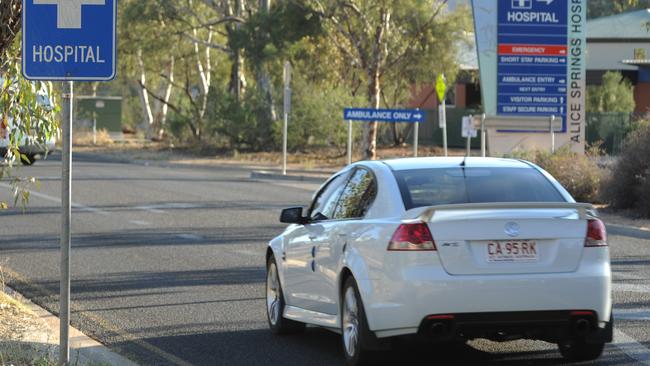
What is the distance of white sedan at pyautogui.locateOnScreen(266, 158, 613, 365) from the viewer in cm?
780

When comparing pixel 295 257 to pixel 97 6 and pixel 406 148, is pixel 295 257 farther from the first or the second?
pixel 406 148

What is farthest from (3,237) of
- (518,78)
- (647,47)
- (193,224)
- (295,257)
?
(647,47)

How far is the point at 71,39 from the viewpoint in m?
7.21

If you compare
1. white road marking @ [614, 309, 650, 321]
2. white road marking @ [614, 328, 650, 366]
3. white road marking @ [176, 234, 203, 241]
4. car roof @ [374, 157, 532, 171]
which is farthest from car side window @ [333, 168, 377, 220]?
Result: white road marking @ [176, 234, 203, 241]

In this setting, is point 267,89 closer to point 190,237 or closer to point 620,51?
point 620,51

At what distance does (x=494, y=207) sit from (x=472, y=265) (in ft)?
1.37

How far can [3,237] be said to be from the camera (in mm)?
17875

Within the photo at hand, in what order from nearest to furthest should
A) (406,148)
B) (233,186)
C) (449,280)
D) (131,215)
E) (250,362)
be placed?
(449,280) < (250,362) < (131,215) < (233,186) < (406,148)

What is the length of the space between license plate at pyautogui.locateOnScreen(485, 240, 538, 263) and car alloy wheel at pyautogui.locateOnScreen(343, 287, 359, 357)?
101 centimetres

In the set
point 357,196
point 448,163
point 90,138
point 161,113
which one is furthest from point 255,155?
point 448,163

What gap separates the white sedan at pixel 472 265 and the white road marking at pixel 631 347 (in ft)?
1.43

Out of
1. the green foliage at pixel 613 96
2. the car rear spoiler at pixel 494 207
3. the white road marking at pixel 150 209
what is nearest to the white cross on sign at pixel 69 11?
the car rear spoiler at pixel 494 207

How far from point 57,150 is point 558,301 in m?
43.7

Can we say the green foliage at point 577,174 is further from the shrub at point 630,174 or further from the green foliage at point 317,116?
the green foliage at point 317,116
